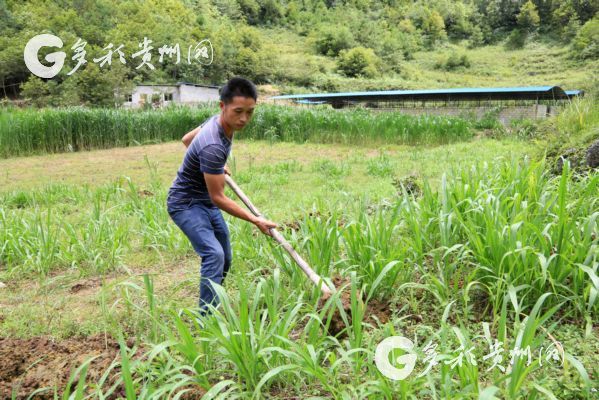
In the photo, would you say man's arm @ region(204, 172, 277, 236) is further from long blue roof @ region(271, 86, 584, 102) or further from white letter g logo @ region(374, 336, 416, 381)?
long blue roof @ region(271, 86, 584, 102)

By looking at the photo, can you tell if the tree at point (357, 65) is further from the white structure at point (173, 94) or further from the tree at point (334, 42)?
the white structure at point (173, 94)

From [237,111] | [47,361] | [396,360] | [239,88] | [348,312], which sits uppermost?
[239,88]

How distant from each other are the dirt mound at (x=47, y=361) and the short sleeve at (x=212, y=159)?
93 cm

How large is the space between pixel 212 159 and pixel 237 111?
10.9 inches

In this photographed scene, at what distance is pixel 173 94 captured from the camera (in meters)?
29.9

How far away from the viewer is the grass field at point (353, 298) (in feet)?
5.63

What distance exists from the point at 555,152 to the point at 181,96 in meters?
27.4

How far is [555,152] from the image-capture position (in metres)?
5.30

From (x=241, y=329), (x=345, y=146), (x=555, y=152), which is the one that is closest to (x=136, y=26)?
(x=345, y=146)

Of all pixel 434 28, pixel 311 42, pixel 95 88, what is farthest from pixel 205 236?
pixel 434 28

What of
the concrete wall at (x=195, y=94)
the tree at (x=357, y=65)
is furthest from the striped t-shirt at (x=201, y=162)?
the tree at (x=357, y=65)

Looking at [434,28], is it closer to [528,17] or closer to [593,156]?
[528,17]

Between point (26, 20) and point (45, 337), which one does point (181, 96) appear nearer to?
point (26, 20)

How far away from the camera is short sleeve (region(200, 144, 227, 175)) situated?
229 centimetres
